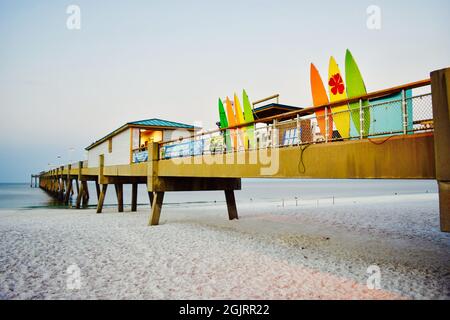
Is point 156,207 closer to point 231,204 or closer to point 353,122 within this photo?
point 231,204

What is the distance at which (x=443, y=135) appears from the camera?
12.5ft

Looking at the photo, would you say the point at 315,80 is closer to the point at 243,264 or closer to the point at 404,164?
the point at 404,164

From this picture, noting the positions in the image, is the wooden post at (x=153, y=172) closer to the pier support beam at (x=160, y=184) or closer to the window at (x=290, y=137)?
the pier support beam at (x=160, y=184)

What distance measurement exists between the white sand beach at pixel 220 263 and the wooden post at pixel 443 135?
1877mm

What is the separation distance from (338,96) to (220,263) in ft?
15.5

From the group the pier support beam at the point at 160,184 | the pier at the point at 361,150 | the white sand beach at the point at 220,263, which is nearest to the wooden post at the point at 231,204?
the pier support beam at the point at 160,184

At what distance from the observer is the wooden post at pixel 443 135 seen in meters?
3.75

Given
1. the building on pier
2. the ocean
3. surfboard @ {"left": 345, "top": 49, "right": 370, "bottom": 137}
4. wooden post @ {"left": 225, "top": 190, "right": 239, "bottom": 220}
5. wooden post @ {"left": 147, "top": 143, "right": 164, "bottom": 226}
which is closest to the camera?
surfboard @ {"left": 345, "top": 49, "right": 370, "bottom": 137}

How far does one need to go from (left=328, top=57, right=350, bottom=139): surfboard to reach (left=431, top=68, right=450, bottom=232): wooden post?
59.2 inches

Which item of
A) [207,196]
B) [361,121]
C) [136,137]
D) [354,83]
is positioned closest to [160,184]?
[136,137]

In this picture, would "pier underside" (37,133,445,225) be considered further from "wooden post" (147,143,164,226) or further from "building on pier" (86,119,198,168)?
"building on pier" (86,119,198,168)

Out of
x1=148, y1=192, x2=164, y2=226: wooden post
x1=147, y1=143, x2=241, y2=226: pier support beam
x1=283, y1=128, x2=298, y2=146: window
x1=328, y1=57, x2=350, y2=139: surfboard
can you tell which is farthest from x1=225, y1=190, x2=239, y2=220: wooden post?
x1=328, y1=57, x2=350, y2=139: surfboard

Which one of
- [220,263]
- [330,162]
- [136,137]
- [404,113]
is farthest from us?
[136,137]

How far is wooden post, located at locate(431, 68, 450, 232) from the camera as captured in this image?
3.75 meters
